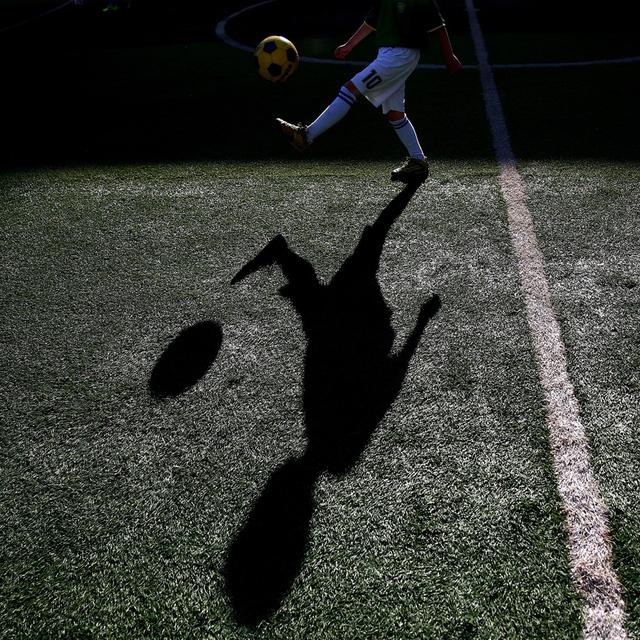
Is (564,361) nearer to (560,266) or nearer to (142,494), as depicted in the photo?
(560,266)

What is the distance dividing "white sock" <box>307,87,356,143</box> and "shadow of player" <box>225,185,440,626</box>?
0.92 metres

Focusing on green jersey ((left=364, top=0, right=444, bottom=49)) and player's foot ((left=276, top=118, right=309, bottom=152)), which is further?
player's foot ((left=276, top=118, right=309, bottom=152))

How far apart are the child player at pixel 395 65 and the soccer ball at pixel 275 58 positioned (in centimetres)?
45

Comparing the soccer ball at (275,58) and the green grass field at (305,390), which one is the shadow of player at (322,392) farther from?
the soccer ball at (275,58)

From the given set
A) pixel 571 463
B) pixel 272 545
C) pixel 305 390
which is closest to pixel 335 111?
pixel 305 390

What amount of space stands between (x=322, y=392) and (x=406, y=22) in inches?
114

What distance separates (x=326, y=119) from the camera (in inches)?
188

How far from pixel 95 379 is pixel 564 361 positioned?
2.41 m

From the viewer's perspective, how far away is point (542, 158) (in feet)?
16.9

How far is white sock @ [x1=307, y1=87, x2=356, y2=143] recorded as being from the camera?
→ 15.5 ft

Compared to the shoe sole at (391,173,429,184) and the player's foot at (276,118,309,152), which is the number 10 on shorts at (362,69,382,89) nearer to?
the player's foot at (276,118,309,152)

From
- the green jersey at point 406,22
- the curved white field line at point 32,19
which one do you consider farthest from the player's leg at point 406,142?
the curved white field line at point 32,19

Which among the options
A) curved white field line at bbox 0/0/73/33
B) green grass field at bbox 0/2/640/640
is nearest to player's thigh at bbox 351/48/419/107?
green grass field at bbox 0/2/640/640

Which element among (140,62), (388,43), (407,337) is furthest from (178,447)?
(140,62)
